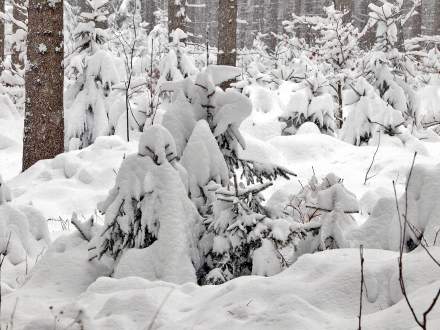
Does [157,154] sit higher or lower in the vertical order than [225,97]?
lower

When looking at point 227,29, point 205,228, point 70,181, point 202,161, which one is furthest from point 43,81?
point 227,29

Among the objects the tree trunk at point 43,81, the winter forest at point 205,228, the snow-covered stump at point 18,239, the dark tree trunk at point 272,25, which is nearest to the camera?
the winter forest at point 205,228

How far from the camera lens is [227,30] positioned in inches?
441

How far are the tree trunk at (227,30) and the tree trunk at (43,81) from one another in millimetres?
4998

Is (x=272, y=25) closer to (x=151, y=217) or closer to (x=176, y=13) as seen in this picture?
(x=176, y=13)

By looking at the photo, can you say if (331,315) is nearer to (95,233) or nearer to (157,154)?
(157,154)

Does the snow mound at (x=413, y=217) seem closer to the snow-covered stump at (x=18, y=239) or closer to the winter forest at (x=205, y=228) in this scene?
the winter forest at (x=205, y=228)

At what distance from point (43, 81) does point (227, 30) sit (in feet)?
18.2

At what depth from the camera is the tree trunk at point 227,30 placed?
11102 millimetres

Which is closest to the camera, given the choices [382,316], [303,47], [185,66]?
[382,316]

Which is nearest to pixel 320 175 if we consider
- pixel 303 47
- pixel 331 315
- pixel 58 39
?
pixel 58 39

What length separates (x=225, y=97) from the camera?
378 cm

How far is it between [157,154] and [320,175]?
361 cm

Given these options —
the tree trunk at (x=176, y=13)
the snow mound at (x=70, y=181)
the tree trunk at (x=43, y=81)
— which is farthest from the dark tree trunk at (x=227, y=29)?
the tree trunk at (x=43, y=81)
